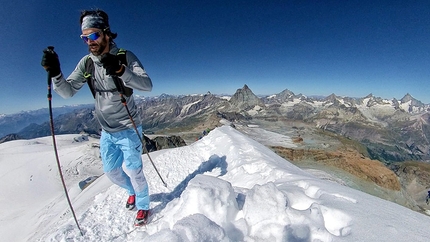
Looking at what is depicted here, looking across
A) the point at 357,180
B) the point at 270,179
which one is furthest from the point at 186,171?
the point at 357,180

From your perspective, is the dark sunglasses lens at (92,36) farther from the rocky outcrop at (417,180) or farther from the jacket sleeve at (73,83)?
the rocky outcrop at (417,180)

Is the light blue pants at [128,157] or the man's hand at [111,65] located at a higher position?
the man's hand at [111,65]

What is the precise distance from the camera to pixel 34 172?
23.6 m

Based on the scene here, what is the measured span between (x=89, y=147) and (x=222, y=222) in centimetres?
3530

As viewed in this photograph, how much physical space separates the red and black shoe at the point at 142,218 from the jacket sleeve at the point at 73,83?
3.17 meters

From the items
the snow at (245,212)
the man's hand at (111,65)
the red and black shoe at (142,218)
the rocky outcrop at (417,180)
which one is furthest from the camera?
the rocky outcrop at (417,180)

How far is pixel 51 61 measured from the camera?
4.41 m

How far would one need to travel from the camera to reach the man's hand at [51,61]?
436 cm

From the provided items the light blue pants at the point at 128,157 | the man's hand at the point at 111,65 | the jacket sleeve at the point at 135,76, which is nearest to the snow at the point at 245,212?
the light blue pants at the point at 128,157

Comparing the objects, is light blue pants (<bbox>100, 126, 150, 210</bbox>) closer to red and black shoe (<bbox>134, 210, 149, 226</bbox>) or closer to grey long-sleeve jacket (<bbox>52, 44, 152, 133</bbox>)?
red and black shoe (<bbox>134, 210, 149, 226</bbox>)

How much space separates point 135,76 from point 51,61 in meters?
1.81

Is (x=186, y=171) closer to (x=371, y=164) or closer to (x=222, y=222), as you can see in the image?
(x=222, y=222)

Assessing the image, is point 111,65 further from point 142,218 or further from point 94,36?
point 142,218

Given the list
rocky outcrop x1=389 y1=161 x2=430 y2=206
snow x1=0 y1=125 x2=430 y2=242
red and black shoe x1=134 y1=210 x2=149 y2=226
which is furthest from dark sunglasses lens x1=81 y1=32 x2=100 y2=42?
rocky outcrop x1=389 y1=161 x2=430 y2=206
